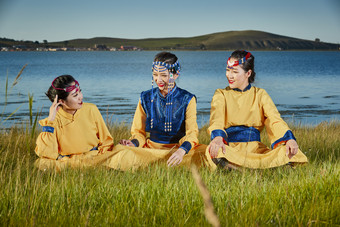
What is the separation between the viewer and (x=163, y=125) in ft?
17.5

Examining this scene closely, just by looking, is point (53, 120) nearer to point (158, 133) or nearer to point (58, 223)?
point (158, 133)

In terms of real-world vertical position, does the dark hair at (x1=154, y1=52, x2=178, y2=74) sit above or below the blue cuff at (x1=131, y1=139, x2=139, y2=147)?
above

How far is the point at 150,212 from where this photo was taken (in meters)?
3.38

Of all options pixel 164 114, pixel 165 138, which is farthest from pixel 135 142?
pixel 164 114

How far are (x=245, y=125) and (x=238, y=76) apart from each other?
0.59 m

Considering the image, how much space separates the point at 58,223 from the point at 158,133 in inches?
94.5

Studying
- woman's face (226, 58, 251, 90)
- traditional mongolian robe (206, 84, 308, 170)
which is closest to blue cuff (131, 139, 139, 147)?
traditional mongolian robe (206, 84, 308, 170)

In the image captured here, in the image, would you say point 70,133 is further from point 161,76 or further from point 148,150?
point 161,76

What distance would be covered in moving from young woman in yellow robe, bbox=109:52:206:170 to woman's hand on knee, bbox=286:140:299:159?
1034mm

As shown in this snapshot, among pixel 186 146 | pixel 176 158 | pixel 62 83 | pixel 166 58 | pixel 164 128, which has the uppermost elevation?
pixel 166 58

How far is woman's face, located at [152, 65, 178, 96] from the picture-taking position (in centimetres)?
506

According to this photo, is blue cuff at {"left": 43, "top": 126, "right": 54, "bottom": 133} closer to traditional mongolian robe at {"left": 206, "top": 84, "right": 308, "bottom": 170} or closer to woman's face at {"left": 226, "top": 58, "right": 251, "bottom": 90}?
traditional mongolian robe at {"left": 206, "top": 84, "right": 308, "bottom": 170}

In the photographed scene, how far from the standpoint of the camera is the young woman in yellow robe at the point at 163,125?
5012 mm

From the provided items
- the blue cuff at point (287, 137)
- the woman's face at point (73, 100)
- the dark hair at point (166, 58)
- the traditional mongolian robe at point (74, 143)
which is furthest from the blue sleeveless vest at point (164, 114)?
the blue cuff at point (287, 137)
